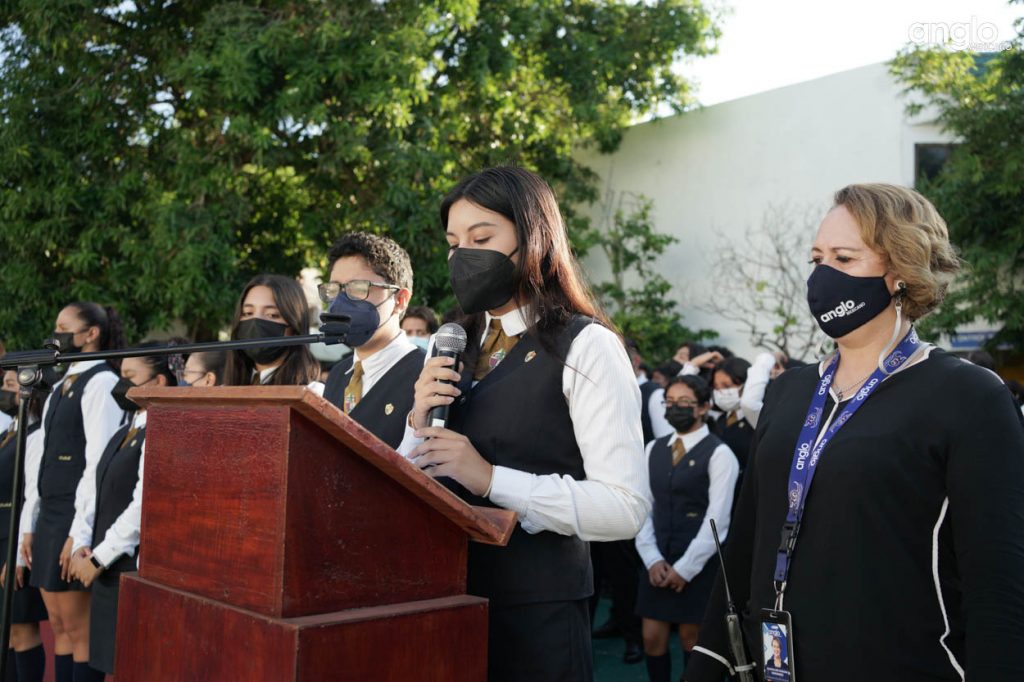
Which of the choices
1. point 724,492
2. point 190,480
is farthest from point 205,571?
point 724,492

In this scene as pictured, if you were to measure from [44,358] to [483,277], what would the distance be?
1.24 metres

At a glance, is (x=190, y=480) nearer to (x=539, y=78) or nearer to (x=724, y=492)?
(x=724, y=492)

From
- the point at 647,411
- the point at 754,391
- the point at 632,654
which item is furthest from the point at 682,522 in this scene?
the point at 647,411

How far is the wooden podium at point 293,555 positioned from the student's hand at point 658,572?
4.03m

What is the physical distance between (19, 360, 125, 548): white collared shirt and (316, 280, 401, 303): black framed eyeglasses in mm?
2300

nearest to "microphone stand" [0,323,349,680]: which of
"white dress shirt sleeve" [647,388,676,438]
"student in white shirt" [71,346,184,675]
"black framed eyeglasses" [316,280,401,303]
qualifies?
"black framed eyeglasses" [316,280,401,303]

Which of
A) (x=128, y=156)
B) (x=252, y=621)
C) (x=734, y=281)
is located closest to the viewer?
(x=252, y=621)

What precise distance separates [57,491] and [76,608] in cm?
66

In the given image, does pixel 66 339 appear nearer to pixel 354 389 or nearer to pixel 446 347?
pixel 354 389

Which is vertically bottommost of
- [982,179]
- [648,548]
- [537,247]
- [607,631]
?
[607,631]

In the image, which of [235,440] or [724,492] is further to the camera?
[724,492]

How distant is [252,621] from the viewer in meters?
1.74

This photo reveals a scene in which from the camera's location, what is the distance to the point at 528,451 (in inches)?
94.9

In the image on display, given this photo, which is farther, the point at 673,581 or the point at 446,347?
the point at 673,581
